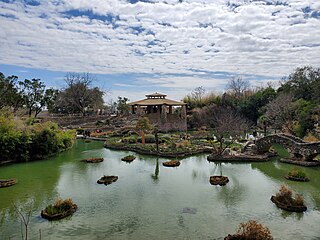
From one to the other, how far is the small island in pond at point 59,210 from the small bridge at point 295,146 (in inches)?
602

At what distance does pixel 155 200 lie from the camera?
12.7m

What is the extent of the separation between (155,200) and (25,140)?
13.8 meters

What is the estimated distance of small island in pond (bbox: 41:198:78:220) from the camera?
10.7 m

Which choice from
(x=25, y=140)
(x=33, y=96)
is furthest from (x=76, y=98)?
(x=25, y=140)

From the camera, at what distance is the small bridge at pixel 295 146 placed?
18.8 meters

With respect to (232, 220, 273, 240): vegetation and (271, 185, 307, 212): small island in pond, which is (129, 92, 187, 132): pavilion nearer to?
(271, 185, 307, 212): small island in pond

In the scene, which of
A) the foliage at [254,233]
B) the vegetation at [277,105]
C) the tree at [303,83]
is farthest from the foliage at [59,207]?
the tree at [303,83]

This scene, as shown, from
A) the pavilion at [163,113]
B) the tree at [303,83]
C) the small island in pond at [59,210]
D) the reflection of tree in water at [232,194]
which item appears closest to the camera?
the small island in pond at [59,210]

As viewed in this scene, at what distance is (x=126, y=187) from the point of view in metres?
14.8

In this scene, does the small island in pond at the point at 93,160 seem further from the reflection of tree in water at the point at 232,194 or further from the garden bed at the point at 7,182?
the reflection of tree in water at the point at 232,194

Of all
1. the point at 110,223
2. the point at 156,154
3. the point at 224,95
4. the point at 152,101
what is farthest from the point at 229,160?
the point at 224,95

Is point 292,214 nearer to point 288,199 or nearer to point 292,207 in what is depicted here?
point 292,207

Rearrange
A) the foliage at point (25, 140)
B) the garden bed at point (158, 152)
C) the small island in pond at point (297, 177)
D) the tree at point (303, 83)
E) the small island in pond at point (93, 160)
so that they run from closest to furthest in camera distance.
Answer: the small island in pond at point (297, 177) < the foliage at point (25, 140) < the small island in pond at point (93, 160) < the garden bed at point (158, 152) < the tree at point (303, 83)

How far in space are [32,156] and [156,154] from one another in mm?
9978
